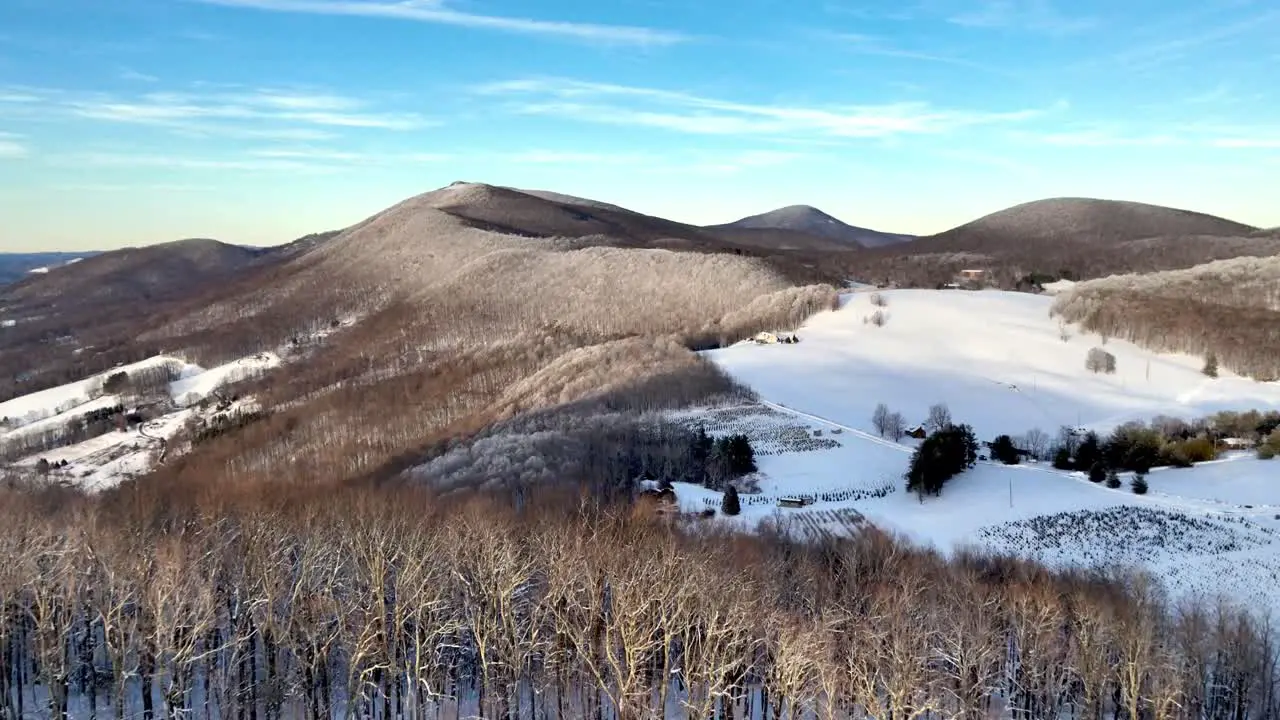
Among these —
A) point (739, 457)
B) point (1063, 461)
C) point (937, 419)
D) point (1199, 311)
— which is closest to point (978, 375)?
point (937, 419)

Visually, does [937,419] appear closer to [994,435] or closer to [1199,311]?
[994,435]

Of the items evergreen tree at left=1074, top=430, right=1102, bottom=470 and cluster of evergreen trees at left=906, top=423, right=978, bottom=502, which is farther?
evergreen tree at left=1074, top=430, right=1102, bottom=470

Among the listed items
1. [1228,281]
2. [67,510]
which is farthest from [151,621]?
[1228,281]

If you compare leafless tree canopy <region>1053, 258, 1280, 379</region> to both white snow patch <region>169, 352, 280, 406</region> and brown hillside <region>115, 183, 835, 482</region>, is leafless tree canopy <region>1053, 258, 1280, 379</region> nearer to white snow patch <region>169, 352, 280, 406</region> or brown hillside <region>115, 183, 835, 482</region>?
brown hillside <region>115, 183, 835, 482</region>

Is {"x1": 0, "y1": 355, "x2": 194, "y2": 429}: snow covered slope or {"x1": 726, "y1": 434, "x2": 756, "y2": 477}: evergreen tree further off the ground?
{"x1": 726, "y1": 434, "x2": 756, "y2": 477}: evergreen tree

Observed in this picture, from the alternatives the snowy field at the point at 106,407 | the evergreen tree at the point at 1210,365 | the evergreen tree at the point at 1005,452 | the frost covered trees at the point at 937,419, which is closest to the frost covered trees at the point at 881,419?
the frost covered trees at the point at 937,419

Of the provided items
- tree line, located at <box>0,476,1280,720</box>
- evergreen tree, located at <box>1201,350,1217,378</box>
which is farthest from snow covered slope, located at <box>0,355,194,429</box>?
evergreen tree, located at <box>1201,350,1217,378</box>

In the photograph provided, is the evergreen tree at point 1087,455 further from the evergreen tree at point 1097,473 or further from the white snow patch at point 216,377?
the white snow patch at point 216,377
